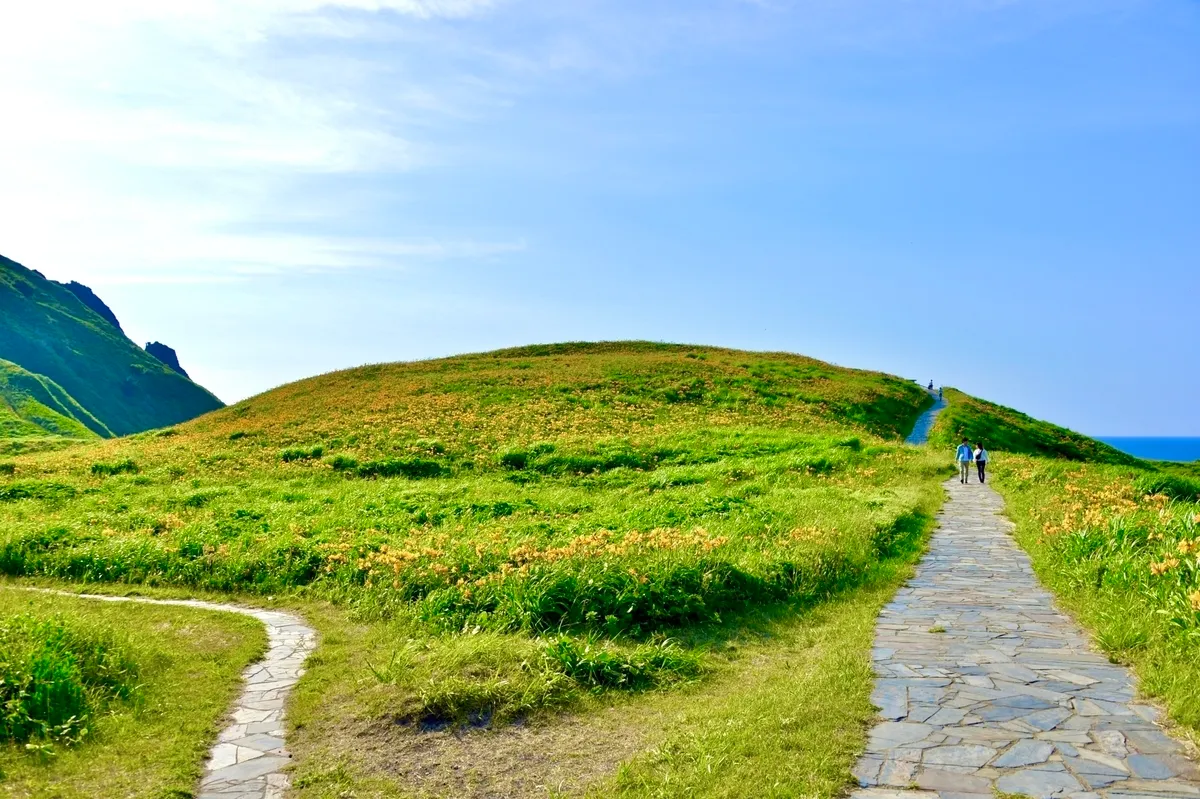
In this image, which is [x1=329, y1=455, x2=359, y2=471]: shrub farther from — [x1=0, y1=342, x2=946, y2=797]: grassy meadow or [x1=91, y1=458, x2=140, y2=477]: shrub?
[x1=91, y1=458, x2=140, y2=477]: shrub

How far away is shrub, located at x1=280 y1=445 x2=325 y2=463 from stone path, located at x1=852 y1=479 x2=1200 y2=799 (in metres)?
24.3

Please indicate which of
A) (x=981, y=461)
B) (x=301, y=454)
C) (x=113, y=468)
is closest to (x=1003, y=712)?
(x=981, y=461)

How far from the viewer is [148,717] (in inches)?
329

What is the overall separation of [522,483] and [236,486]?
Result: 30.6 ft

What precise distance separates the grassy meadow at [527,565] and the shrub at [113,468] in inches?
5.1

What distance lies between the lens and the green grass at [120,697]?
6945mm

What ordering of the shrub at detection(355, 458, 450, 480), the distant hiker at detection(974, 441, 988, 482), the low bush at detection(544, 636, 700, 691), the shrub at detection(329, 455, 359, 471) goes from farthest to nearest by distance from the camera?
the shrub at detection(329, 455, 359, 471) < the shrub at detection(355, 458, 450, 480) < the distant hiker at detection(974, 441, 988, 482) < the low bush at detection(544, 636, 700, 691)

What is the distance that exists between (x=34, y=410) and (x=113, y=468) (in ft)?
189

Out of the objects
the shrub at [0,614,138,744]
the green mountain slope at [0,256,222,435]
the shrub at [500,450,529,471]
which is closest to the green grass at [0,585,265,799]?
the shrub at [0,614,138,744]

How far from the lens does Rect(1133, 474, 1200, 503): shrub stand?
21.2 metres

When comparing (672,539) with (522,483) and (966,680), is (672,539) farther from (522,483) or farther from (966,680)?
(522,483)

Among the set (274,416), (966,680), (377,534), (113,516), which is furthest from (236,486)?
(966,680)

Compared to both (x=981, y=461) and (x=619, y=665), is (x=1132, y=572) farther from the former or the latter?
(x=981, y=461)

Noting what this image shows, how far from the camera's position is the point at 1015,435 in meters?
44.2
